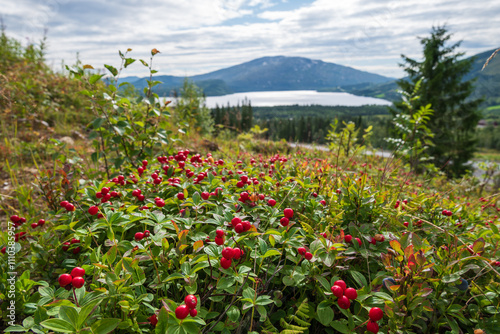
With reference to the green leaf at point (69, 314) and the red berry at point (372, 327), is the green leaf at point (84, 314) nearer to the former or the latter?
the green leaf at point (69, 314)

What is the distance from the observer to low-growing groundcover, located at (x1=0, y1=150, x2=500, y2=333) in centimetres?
141

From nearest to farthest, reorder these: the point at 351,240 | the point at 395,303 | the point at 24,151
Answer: the point at 395,303
the point at 351,240
the point at 24,151

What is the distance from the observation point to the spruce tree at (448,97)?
820 inches

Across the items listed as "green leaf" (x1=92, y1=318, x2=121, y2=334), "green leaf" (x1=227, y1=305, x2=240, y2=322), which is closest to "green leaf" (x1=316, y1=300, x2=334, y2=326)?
"green leaf" (x1=227, y1=305, x2=240, y2=322)

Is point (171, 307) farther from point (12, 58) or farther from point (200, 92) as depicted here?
point (200, 92)

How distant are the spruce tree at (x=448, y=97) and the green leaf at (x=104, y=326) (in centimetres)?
2414

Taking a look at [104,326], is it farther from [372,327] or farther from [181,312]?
[372,327]

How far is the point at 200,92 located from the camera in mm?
20078

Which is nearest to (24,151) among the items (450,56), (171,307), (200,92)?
(171,307)

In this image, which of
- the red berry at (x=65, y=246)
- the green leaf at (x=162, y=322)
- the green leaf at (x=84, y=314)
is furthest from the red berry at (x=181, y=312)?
the red berry at (x=65, y=246)

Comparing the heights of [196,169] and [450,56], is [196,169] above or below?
below

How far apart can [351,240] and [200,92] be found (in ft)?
64.7

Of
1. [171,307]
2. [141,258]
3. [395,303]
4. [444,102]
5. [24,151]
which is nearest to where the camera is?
[171,307]

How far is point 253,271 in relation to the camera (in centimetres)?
164
